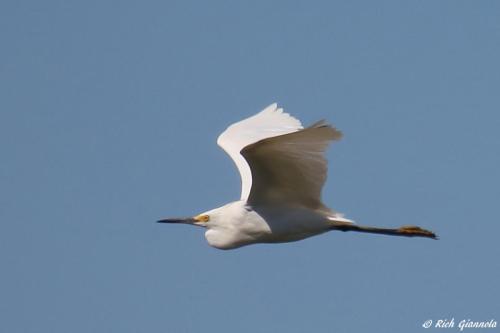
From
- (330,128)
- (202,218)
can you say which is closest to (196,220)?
(202,218)

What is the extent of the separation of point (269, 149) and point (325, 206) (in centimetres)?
142

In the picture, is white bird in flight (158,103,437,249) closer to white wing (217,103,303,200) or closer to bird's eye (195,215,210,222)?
bird's eye (195,215,210,222)

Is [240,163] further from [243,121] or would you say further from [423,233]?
[423,233]

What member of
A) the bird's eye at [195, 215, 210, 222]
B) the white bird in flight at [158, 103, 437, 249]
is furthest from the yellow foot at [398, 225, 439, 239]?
the bird's eye at [195, 215, 210, 222]

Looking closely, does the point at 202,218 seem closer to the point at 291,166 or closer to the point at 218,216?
the point at 218,216

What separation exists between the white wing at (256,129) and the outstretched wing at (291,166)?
2.29 meters

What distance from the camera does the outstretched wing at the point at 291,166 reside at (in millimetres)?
11062

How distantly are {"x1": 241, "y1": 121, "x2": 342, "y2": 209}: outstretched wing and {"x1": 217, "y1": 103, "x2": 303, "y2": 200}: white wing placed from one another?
229cm

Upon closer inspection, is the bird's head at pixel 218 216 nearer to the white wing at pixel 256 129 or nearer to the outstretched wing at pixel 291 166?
the outstretched wing at pixel 291 166

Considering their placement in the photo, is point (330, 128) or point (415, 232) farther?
point (415, 232)

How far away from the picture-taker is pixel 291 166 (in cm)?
1175

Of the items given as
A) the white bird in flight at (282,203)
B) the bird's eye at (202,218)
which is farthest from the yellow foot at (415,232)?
the bird's eye at (202,218)

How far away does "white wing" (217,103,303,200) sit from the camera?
15.0 m

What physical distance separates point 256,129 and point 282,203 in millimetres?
3225
